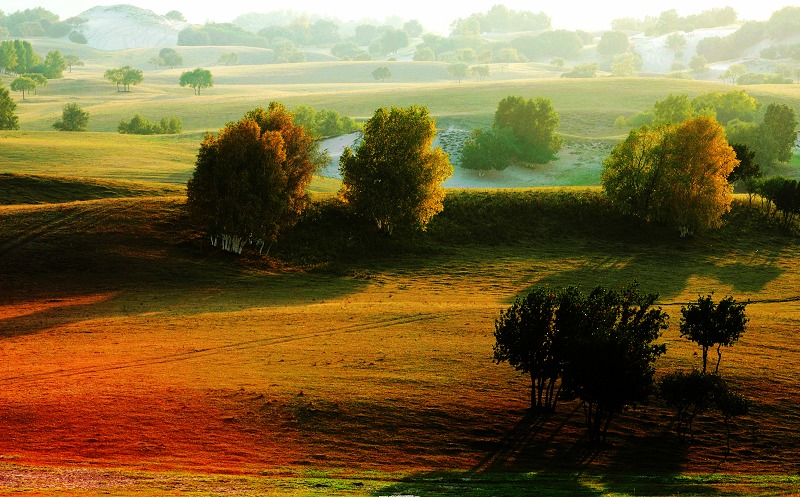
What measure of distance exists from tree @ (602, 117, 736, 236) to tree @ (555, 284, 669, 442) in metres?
56.3

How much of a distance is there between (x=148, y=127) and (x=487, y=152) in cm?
7258

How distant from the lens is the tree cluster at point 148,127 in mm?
167250

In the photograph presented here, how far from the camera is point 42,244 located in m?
73.3

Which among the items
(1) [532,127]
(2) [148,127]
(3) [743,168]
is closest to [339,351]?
(3) [743,168]

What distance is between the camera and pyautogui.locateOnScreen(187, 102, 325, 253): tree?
77875 mm


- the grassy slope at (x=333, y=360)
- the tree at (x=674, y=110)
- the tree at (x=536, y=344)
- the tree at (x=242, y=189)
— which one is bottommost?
the grassy slope at (x=333, y=360)

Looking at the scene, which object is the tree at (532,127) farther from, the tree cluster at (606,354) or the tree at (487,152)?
the tree cluster at (606,354)

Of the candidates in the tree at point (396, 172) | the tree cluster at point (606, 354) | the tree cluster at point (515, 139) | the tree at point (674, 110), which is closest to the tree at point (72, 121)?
the tree cluster at point (515, 139)

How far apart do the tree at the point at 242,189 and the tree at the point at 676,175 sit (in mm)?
40610

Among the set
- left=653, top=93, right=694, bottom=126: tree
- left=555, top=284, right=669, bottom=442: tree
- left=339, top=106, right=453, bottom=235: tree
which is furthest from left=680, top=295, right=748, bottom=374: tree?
left=653, top=93, right=694, bottom=126: tree

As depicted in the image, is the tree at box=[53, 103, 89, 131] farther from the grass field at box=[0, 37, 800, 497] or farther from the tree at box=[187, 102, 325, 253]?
the tree at box=[187, 102, 325, 253]

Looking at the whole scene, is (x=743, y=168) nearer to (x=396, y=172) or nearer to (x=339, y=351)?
(x=396, y=172)

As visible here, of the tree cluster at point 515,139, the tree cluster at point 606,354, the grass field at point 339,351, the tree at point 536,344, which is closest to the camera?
the grass field at point 339,351

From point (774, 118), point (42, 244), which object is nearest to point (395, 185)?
point (42, 244)
